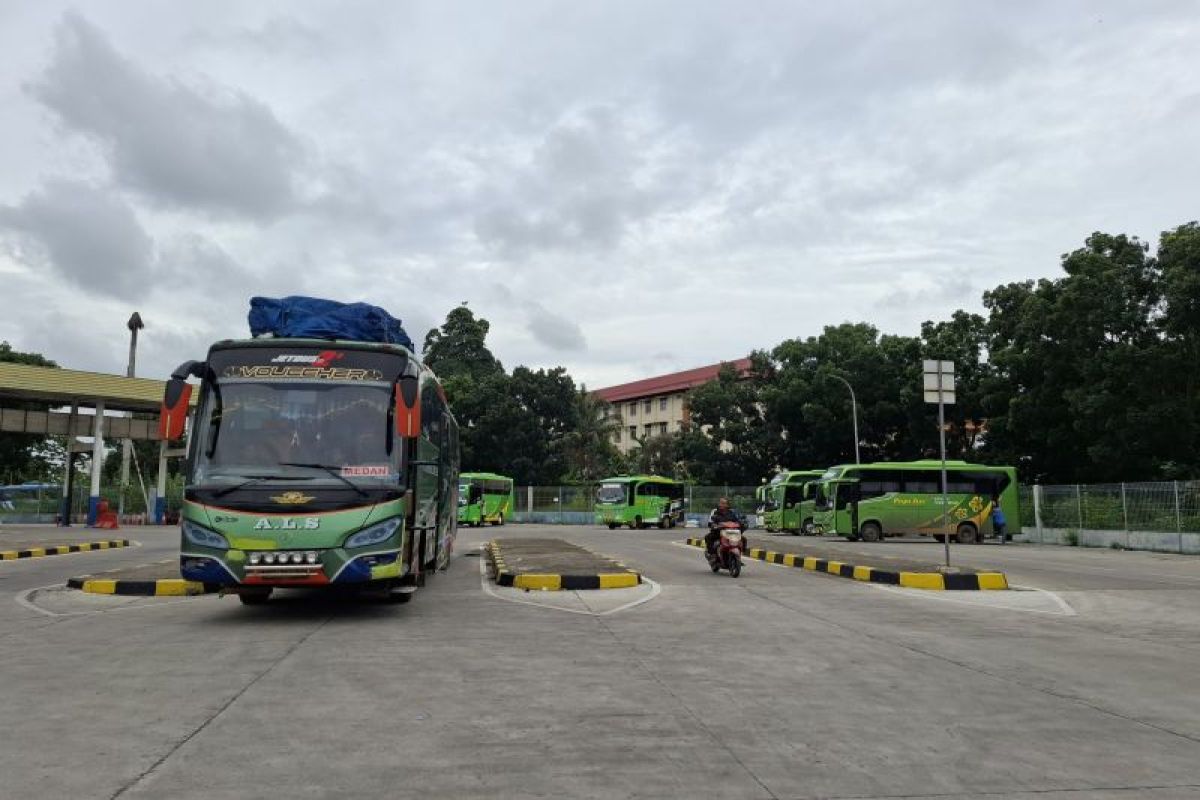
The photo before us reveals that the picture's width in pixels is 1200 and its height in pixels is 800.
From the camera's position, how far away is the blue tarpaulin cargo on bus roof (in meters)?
11.2

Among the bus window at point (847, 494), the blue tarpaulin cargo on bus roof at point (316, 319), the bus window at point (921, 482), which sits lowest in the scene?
the bus window at point (847, 494)

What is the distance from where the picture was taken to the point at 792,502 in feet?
135

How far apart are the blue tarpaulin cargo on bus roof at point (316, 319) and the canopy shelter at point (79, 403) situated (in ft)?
87.3

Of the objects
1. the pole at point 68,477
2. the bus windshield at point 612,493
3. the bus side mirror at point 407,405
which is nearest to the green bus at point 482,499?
the bus windshield at point 612,493

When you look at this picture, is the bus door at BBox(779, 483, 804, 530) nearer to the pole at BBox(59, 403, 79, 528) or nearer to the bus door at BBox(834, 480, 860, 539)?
the bus door at BBox(834, 480, 860, 539)

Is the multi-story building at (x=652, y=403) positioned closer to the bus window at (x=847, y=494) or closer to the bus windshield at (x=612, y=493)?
the bus windshield at (x=612, y=493)

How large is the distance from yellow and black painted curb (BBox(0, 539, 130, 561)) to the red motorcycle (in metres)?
16.6

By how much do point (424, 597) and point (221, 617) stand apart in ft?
9.54

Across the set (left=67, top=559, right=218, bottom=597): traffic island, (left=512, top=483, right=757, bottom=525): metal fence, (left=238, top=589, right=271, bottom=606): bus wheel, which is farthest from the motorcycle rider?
(left=512, top=483, right=757, bottom=525): metal fence

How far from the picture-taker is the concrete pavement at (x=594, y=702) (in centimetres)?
443

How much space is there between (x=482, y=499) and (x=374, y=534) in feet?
124

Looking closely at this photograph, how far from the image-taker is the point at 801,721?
5594mm

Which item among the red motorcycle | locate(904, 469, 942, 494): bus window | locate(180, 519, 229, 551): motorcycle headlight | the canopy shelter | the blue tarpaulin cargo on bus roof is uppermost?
the canopy shelter

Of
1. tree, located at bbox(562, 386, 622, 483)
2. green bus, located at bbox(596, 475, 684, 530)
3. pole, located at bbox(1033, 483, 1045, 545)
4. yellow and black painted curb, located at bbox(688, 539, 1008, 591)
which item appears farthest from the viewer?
tree, located at bbox(562, 386, 622, 483)
